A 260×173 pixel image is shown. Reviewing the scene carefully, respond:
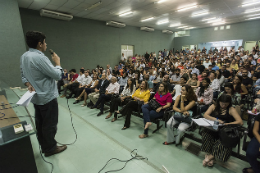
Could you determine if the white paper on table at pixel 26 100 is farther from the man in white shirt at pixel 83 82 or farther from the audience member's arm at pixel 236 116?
the man in white shirt at pixel 83 82

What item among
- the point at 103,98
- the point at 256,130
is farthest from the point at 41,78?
the point at 256,130

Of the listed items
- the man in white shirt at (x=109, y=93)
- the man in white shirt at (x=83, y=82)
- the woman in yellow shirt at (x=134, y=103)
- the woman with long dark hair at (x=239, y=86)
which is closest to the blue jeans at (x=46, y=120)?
the woman in yellow shirt at (x=134, y=103)

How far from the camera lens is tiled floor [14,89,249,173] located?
1.88 m

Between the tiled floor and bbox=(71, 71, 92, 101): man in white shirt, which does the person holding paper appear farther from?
bbox=(71, 71, 92, 101): man in white shirt

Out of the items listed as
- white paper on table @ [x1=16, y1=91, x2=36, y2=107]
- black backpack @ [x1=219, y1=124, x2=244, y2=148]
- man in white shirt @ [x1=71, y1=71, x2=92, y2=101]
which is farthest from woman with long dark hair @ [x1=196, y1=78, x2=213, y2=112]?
man in white shirt @ [x1=71, y1=71, x2=92, y2=101]

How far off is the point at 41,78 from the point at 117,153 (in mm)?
1646

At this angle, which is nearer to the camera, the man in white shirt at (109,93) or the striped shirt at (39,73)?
the striped shirt at (39,73)

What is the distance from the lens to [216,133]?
2.02 meters

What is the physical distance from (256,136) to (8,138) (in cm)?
273

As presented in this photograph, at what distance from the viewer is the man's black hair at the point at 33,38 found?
152 centimetres

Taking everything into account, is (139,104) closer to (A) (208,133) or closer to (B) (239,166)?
(A) (208,133)

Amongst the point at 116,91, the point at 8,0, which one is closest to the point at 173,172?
the point at 116,91

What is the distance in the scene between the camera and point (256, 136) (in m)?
1.64

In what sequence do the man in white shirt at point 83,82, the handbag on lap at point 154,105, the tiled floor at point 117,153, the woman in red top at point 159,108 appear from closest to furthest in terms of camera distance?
1. the tiled floor at point 117,153
2. the woman in red top at point 159,108
3. the handbag on lap at point 154,105
4. the man in white shirt at point 83,82
